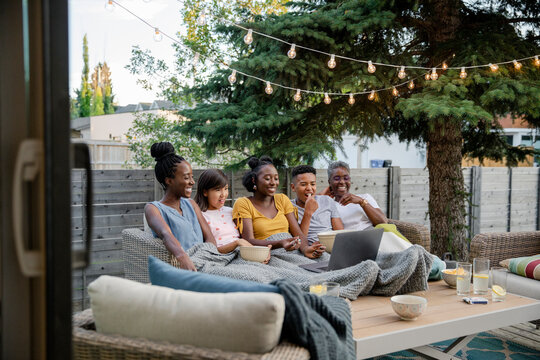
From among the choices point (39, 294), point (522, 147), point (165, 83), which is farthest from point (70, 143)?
point (165, 83)

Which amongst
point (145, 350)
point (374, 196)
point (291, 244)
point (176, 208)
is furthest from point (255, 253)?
point (374, 196)

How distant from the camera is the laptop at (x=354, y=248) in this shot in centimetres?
239

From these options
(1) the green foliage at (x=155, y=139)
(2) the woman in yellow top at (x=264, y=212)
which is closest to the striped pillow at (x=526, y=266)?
(2) the woman in yellow top at (x=264, y=212)

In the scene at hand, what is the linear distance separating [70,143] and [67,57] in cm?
15

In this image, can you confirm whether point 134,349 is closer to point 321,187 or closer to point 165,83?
point 321,187

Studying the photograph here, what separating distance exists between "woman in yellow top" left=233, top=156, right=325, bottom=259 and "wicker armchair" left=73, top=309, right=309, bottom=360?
Result: 204 cm

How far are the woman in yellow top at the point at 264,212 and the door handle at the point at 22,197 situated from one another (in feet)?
8.28

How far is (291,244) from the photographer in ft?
10.4

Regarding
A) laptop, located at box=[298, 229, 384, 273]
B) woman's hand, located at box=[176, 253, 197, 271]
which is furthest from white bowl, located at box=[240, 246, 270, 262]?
laptop, located at box=[298, 229, 384, 273]

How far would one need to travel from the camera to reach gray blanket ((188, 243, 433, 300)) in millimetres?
2248

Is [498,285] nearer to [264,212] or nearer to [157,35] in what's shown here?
[264,212]

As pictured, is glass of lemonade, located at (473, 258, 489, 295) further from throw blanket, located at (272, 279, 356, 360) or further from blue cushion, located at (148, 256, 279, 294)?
blue cushion, located at (148, 256, 279, 294)

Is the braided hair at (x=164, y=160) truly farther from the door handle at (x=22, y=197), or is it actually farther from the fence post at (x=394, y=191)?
the fence post at (x=394, y=191)

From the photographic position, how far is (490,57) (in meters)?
3.90
